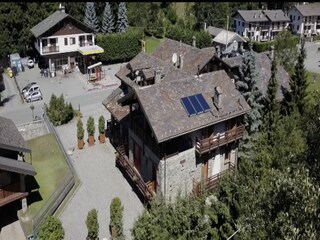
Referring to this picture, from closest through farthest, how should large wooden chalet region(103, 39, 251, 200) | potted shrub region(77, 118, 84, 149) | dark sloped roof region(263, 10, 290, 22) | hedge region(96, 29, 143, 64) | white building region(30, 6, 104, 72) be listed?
large wooden chalet region(103, 39, 251, 200), potted shrub region(77, 118, 84, 149), white building region(30, 6, 104, 72), hedge region(96, 29, 143, 64), dark sloped roof region(263, 10, 290, 22)

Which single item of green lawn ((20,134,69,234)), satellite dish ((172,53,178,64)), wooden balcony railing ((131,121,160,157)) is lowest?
green lawn ((20,134,69,234))

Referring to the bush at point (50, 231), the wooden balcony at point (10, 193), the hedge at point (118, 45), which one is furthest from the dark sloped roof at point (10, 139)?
the hedge at point (118, 45)

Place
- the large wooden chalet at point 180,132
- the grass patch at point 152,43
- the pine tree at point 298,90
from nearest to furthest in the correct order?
1. the large wooden chalet at point 180,132
2. the pine tree at point 298,90
3. the grass patch at point 152,43

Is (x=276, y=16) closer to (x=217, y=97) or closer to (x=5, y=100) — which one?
(x=5, y=100)

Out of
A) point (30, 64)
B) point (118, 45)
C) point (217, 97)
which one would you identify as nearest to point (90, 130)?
point (217, 97)

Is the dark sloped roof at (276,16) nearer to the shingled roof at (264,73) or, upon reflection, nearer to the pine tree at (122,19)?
the pine tree at (122,19)

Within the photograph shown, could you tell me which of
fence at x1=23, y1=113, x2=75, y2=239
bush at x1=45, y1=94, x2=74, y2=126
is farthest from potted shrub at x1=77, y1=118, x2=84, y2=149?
bush at x1=45, y1=94, x2=74, y2=126

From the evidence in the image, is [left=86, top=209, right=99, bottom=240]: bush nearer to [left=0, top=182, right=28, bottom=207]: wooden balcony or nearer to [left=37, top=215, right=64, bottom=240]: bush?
[left=37, top=215, right=64, bottom=240]: bush

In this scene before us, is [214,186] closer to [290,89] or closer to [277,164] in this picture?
[277,164]
